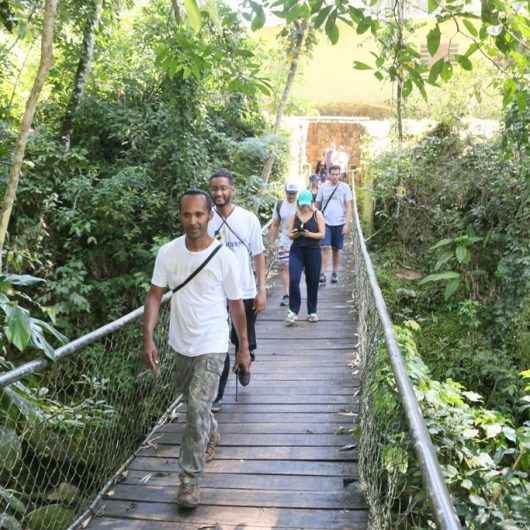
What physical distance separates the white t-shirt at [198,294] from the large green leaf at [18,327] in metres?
0.94

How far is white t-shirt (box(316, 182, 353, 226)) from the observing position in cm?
816

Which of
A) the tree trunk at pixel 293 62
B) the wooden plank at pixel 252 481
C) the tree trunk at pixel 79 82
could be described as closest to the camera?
the wooden plank at pixel 252 481

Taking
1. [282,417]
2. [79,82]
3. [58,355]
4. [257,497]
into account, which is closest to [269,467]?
[257,497]

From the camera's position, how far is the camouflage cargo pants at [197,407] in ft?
10.1

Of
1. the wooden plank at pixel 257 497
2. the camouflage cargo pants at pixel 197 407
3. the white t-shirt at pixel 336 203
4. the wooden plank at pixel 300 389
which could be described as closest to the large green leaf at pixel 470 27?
the camouflage cargo pants at pixel 197 407

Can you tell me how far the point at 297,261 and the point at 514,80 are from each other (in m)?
3.56

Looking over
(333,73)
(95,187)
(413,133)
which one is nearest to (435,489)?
(95,187)

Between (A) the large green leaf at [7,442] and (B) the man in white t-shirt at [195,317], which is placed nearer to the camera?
(A) the large green leaf at [7,442]

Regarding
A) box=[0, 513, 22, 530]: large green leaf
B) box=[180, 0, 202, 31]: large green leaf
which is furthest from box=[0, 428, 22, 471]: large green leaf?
box=[180, 0, 202, 31]: large green leaf

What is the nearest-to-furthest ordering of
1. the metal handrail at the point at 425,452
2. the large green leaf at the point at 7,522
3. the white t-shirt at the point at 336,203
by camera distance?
the metal handrail at the point at 425,452 < the large green leaf at the point at 7,522 < the white t-shirt at the point at 336,203

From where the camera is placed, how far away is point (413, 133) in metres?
12.1

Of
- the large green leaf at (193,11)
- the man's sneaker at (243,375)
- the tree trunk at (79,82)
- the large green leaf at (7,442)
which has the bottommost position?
the man's sneaker at (243,375)

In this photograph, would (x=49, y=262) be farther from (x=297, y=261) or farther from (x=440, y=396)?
(x=440, y=396)

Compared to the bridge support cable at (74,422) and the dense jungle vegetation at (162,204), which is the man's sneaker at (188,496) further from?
the dense jungle vegetation at (162,204)
